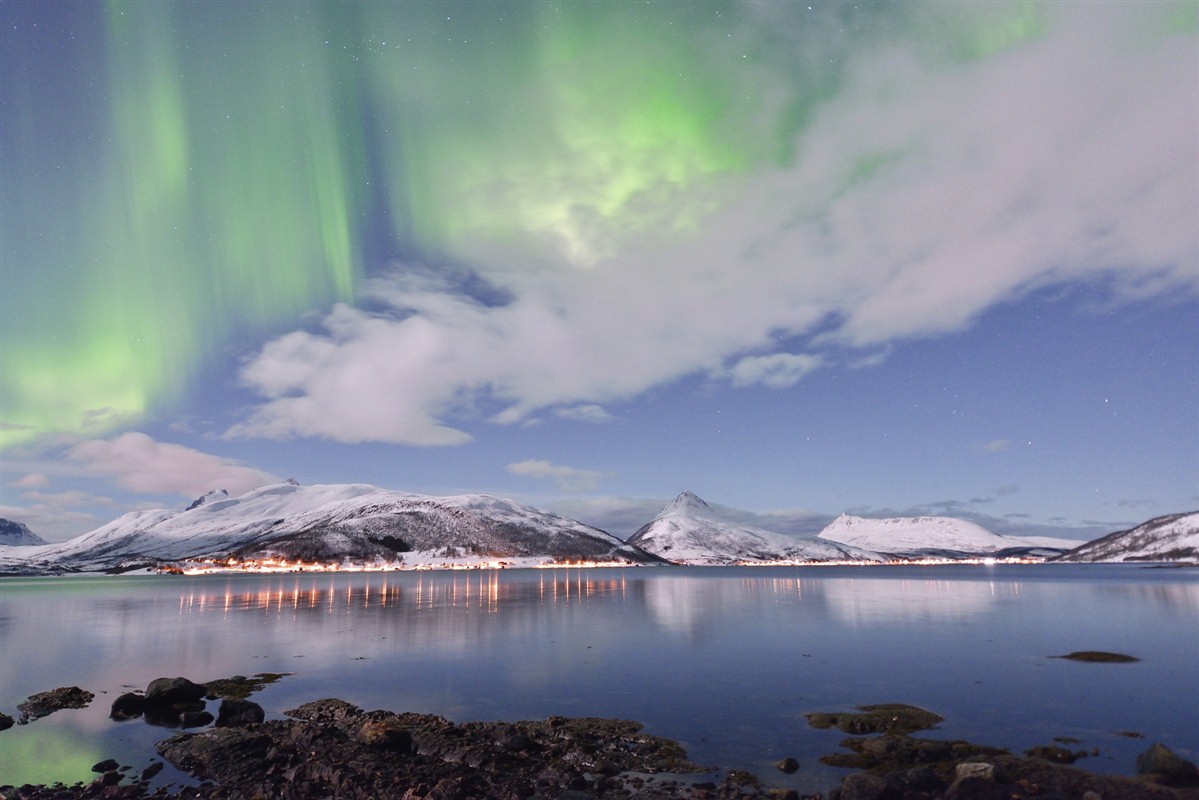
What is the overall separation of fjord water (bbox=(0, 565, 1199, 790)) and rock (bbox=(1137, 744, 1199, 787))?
1.21 meters

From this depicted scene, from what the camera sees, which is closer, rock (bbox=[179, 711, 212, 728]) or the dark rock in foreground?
the dark rock in foreground

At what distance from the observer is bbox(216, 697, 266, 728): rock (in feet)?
119

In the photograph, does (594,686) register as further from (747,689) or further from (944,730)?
(944,730)

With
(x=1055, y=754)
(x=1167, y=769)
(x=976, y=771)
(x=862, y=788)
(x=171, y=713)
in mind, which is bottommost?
(x=1055, y=754)

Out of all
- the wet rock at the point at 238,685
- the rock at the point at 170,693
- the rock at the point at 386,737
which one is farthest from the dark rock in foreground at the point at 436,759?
the wet rock at the point at 238,685

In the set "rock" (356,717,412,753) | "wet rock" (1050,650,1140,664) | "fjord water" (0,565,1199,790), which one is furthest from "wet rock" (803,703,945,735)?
"wet rock" (1050,650,1140,664)

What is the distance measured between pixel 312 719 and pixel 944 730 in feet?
107

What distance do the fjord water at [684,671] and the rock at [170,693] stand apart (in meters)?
2.58

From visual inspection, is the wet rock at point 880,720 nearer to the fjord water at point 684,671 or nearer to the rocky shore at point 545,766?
the rocky shore at point 545,766

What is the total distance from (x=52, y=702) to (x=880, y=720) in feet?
161

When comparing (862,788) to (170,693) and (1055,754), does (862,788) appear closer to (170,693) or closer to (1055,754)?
(1055,754)

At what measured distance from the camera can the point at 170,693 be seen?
4106 cm

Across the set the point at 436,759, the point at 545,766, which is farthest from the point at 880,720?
the point at 436,759

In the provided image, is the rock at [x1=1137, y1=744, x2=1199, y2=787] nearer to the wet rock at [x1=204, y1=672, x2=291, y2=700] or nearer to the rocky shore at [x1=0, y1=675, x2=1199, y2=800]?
the rocky shore at [x1=0, y1=675, x2=1199, y2=800]
